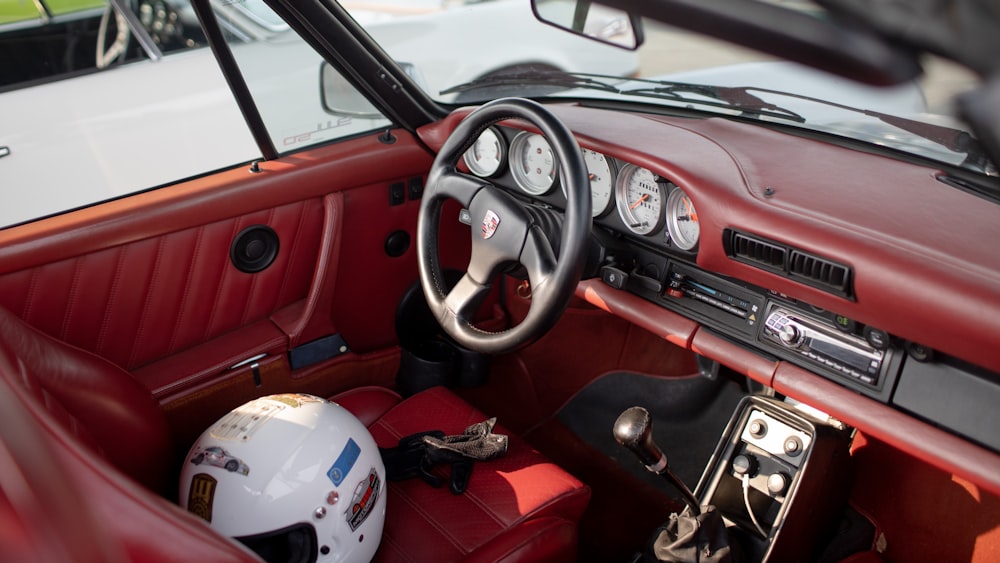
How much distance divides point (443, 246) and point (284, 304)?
567 mm

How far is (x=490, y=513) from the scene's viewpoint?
179 centimetres

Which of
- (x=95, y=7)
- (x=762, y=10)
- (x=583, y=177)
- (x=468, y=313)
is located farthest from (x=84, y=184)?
(x=762, y=10)

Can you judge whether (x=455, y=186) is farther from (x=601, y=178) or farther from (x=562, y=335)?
(x=562, y=335)

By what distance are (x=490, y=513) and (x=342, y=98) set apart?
4.36ft

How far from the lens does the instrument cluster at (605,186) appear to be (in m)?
1.85

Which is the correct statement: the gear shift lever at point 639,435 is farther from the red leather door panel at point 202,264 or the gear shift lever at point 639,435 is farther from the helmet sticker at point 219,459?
the red leather door panel at point 202,264

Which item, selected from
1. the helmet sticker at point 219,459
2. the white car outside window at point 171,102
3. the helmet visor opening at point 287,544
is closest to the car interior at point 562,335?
the helmet sticker at point 219,459

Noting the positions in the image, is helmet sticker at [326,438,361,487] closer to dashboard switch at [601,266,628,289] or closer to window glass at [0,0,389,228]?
dashboard switch at [601,266,628,289]

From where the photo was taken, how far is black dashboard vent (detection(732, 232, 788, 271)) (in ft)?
5.28

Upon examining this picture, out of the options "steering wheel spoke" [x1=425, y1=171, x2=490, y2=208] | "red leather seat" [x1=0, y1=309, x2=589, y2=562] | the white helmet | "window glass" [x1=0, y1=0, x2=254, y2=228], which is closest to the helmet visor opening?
the white helmet

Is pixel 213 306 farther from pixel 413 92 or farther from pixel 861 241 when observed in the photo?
pixel 861 241

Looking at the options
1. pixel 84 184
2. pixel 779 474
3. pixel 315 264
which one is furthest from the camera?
pixel 84 184

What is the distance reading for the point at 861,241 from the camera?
1481mm

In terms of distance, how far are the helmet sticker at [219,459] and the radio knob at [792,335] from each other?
1.14 meters
